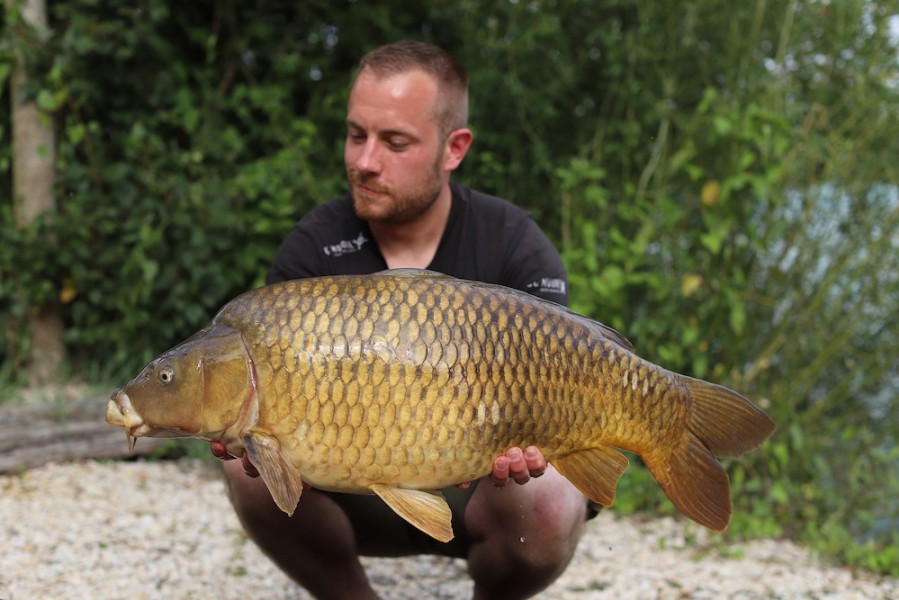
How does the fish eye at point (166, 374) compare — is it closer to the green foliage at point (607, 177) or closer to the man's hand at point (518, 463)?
the man's hand at point (518, 463)

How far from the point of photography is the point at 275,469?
1452 mm

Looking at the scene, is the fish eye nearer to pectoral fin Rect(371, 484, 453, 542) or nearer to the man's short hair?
pectoral fin Rect(371, 484, 453, 542)

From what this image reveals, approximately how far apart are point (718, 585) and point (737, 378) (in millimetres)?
781

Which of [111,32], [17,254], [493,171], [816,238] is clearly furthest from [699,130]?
[17,254]

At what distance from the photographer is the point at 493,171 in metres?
3.64

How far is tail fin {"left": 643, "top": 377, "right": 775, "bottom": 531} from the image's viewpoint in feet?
5.31

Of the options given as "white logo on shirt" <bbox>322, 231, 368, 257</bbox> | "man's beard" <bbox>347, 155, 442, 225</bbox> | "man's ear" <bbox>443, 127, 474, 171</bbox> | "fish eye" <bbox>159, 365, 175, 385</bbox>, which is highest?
"man's ear" <bbox>443, 127, 474, 171</bbox>

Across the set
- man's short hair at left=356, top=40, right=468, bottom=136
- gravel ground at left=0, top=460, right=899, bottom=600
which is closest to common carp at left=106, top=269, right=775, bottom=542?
man's short hair at left=356, top=40, right=468, bottom=136

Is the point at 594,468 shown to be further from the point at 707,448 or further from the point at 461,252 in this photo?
the point at 461,252

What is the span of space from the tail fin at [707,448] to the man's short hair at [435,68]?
81 centimetres

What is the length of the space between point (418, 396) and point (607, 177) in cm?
228

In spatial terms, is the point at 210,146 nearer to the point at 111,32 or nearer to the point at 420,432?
the point at 111,32

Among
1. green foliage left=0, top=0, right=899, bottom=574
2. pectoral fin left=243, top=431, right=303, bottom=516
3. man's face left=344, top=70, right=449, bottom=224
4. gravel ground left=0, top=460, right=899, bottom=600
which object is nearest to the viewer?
pectoral fin left=243, top=431, right=303, bottom=516

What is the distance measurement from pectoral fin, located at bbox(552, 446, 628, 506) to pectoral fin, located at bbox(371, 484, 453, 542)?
218 mm
